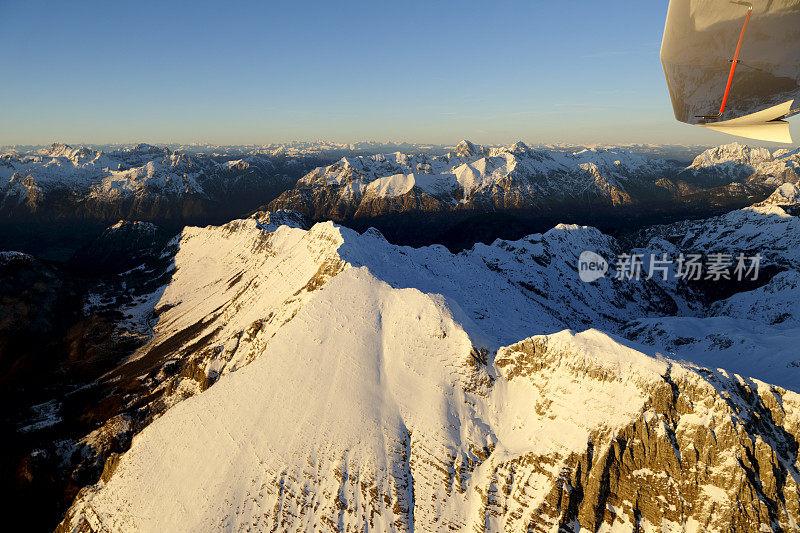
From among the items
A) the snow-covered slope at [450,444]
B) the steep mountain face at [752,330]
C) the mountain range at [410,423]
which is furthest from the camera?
the steep mountain face at [752,330]

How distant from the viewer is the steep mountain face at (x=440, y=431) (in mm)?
39875

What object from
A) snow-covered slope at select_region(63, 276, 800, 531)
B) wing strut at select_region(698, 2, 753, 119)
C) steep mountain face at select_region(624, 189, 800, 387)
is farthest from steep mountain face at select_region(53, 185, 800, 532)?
wing strut at select_region(698, 2, 753, 119)

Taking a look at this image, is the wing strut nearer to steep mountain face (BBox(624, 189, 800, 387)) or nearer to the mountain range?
the mountain range

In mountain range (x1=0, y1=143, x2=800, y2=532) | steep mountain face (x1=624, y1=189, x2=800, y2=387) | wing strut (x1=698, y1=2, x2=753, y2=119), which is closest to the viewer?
wing strut (x1=698, y1=2, x2=753, y2=119)

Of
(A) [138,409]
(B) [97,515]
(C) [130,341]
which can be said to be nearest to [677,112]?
(B) [97,515]

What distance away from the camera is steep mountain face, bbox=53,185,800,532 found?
131 feet

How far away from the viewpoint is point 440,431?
5141 centimetres

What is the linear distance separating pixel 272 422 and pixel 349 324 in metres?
20.5

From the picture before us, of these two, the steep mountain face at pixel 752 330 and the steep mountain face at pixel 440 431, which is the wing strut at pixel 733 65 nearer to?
the steep mountain face at pixel 440 431

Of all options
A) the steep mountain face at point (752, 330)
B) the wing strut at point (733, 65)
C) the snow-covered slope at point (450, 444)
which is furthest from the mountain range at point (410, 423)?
the wing strut at point (733, 65)

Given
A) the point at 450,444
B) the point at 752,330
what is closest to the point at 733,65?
the point at 450,444

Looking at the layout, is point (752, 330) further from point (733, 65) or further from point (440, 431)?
point (733, 65)

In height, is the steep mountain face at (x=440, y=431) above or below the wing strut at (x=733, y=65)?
below

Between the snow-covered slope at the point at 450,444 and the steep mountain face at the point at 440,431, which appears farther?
the steep mountain face at the point at 440,431
